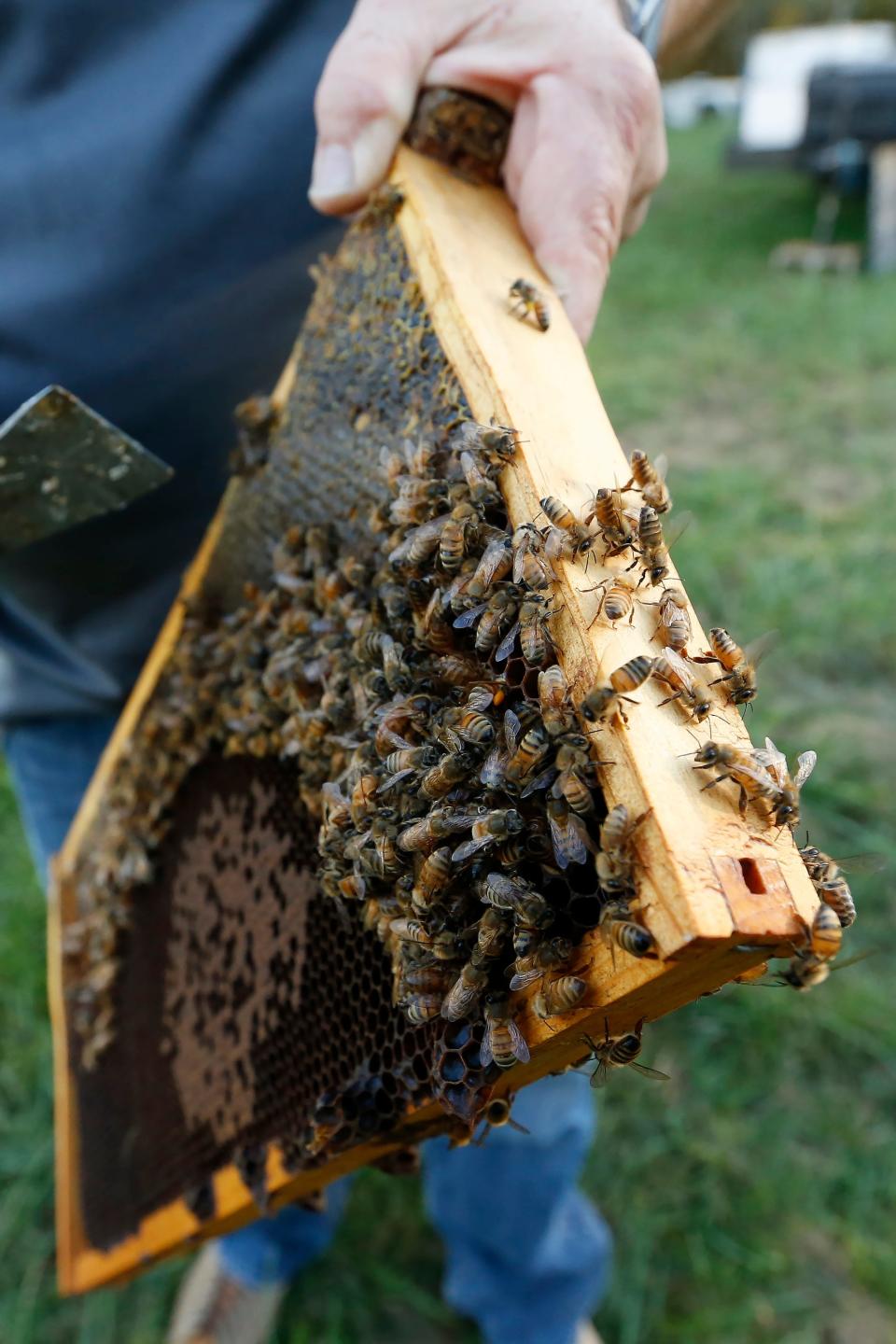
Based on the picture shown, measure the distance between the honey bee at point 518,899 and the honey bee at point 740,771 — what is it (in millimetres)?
298

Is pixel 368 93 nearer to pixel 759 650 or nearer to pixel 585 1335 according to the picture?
pixel 759 650

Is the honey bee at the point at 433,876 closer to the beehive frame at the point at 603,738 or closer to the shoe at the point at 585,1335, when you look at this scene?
the beehive frame at the point at 603,738

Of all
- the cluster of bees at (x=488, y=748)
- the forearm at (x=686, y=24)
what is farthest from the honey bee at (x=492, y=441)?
the forearm at (x=686, y=24)

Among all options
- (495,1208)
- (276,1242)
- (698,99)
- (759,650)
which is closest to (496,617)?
(759,650)

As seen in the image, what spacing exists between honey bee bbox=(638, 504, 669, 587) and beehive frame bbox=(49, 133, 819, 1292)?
6cm

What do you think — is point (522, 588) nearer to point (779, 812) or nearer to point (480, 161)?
point (779, 812)

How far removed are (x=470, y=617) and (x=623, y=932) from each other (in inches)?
23.8

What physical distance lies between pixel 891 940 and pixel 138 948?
351 cm

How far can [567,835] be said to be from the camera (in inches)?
54.6

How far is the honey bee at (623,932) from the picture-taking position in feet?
4.06

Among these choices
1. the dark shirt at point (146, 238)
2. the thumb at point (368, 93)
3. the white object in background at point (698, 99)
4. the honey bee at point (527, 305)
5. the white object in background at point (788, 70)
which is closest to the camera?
the honey bee at point (527, 305)

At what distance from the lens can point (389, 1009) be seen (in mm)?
1851

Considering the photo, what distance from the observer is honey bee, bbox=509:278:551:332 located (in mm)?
2016

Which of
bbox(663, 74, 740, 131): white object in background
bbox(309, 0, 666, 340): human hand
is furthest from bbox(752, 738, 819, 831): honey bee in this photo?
bbox(663, 74, 740, 131): white object in background
